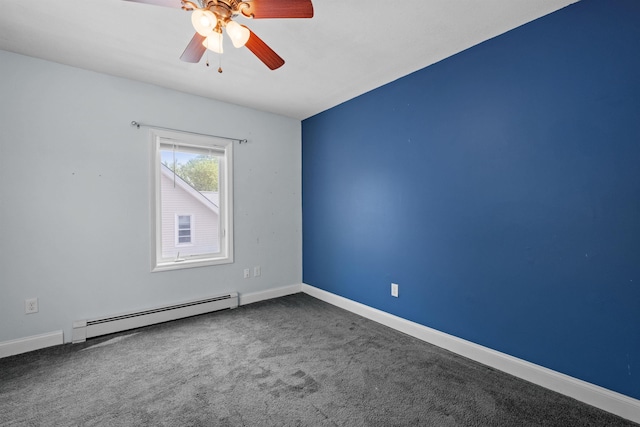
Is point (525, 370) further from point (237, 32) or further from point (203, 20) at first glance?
point (203, 20)

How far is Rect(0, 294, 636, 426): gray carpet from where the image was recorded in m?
1.71

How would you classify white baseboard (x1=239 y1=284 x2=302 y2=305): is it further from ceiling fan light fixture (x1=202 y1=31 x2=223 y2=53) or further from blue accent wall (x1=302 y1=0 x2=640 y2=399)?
ceiling fan light fixture (x1=202 y1=31 x2=223 y2=53)

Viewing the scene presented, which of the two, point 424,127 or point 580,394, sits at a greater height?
point 424,127

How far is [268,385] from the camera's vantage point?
2.03m

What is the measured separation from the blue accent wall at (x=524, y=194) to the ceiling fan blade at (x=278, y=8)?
162 centimetres

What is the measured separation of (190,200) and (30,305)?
1659 millimetres

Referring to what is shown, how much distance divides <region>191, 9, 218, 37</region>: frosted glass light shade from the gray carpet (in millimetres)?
2161

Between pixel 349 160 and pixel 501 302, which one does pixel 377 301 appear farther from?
pixel 349 160

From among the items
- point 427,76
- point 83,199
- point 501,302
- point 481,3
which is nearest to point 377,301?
point 501,302

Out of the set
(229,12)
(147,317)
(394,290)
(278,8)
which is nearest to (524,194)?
(394,290)

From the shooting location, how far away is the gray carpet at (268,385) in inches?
67.5

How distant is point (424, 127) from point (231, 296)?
291 centimetres

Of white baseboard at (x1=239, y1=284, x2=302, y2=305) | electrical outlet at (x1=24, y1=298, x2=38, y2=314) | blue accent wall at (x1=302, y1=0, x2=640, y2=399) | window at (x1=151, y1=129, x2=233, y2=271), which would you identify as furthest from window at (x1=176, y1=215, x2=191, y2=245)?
blue accent wall at (x1=302, y1=0, x2=640, y2=399)

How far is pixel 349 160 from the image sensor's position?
3.55 m
